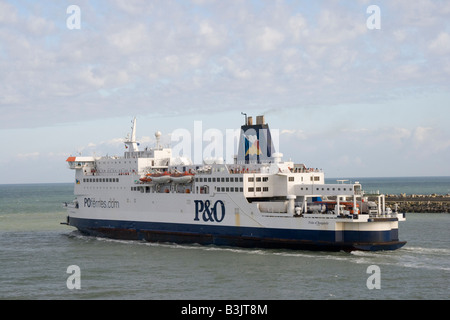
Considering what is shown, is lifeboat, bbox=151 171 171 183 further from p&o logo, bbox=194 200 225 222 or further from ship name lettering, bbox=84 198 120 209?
ship name lettering, bbox=84 198 120 209

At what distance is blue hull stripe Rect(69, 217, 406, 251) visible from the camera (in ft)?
107

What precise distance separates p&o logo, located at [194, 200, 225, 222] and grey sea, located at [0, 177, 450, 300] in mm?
1930

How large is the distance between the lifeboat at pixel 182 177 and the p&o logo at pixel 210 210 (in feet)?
5.85

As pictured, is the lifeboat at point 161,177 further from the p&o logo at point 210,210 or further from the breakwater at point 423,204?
the breakwater at point 423,204

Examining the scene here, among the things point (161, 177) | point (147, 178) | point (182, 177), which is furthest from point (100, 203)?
point (182, 177)

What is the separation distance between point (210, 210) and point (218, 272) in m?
8.93

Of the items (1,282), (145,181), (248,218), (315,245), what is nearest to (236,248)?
(248,218)

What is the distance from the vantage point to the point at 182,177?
129 ft

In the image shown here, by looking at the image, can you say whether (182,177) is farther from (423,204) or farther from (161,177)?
(423,204)

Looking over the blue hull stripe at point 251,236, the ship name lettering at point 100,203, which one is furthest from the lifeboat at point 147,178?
the ship name lettering at point 100,203

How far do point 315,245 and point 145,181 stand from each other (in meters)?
14.1

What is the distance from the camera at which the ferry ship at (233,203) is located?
33.2m
